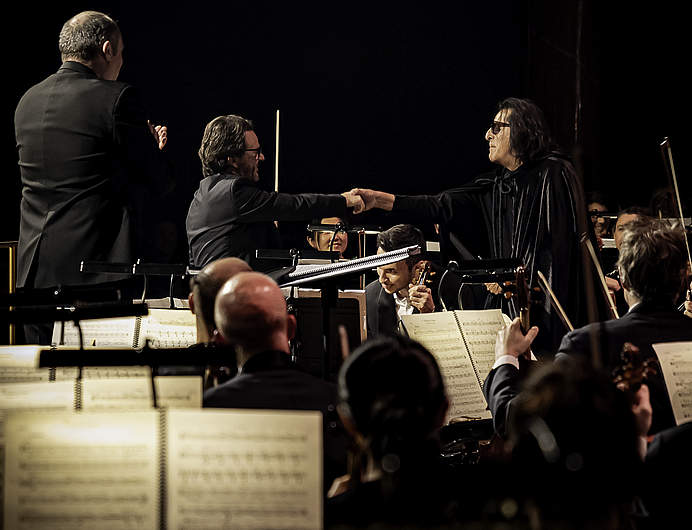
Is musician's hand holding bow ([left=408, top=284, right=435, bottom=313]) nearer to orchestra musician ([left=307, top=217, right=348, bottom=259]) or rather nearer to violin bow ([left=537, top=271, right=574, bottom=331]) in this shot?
violin bow ([left=537, top=271, right=574, bottom=331])

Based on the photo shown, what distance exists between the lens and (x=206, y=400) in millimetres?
2006

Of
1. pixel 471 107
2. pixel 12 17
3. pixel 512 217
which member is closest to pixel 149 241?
pixel 12 17

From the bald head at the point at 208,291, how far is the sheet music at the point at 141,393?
78 centimetres

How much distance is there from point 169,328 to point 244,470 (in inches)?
62.5

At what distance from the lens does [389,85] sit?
748 centimetres

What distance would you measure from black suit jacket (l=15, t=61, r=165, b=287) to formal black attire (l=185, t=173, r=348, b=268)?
0.94 meters

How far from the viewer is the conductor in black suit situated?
334 centimetres

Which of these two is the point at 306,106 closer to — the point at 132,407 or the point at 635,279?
the point at 635,279

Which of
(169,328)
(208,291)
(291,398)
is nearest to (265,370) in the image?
(291,398)

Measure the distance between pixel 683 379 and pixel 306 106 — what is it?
549 cm

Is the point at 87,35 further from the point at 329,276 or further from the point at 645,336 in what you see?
the point at 645,336

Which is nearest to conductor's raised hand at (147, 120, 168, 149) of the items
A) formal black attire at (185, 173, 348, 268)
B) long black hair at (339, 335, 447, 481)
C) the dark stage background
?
formal black attire at (185, 173, 348, 268)

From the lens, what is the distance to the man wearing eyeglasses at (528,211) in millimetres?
4086

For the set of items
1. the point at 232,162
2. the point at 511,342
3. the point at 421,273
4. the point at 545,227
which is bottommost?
the point at 511,342
